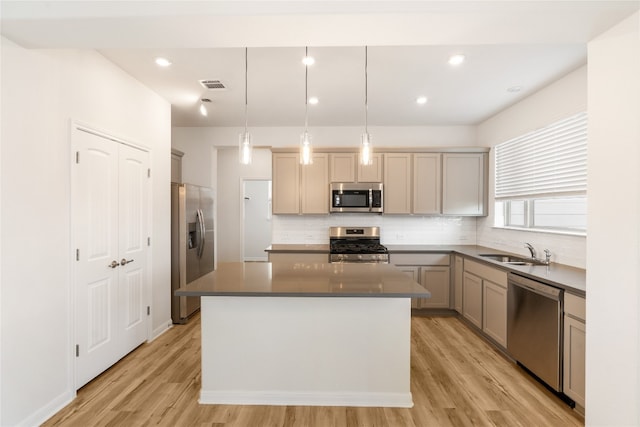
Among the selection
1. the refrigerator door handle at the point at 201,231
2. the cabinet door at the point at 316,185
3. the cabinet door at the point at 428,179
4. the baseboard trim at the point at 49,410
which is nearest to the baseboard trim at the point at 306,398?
the baseboard trim at the point at 49,410

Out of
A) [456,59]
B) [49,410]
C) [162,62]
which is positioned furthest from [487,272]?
[49,410]

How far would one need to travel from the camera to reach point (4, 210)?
6.91ft

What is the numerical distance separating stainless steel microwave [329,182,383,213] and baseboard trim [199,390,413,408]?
111 inches

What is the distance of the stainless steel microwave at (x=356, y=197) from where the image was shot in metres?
5.05

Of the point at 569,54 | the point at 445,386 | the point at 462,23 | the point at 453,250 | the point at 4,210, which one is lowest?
the point at 445,386

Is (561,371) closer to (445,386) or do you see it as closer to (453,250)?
(445,386)

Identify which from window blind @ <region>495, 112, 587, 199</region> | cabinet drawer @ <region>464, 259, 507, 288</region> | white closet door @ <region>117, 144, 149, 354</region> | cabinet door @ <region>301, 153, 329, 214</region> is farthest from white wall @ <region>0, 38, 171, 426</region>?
window blind @ <region>495, 112, 587, 199</region>

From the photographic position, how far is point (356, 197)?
5059 millimetres

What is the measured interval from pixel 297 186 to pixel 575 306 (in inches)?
140

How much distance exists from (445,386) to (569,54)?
2892 millimetres

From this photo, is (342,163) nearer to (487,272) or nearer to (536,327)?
(487,272)

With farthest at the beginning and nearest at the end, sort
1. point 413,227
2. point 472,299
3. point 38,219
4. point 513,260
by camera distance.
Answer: point 413,227
point 472,299
point 513,260
point 38,219

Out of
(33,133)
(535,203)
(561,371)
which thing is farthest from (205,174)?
(561,371)

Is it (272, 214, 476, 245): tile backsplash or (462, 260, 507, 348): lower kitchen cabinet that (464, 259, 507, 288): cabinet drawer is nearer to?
(462, 260, 507, 348): lower kitchen cabinet
